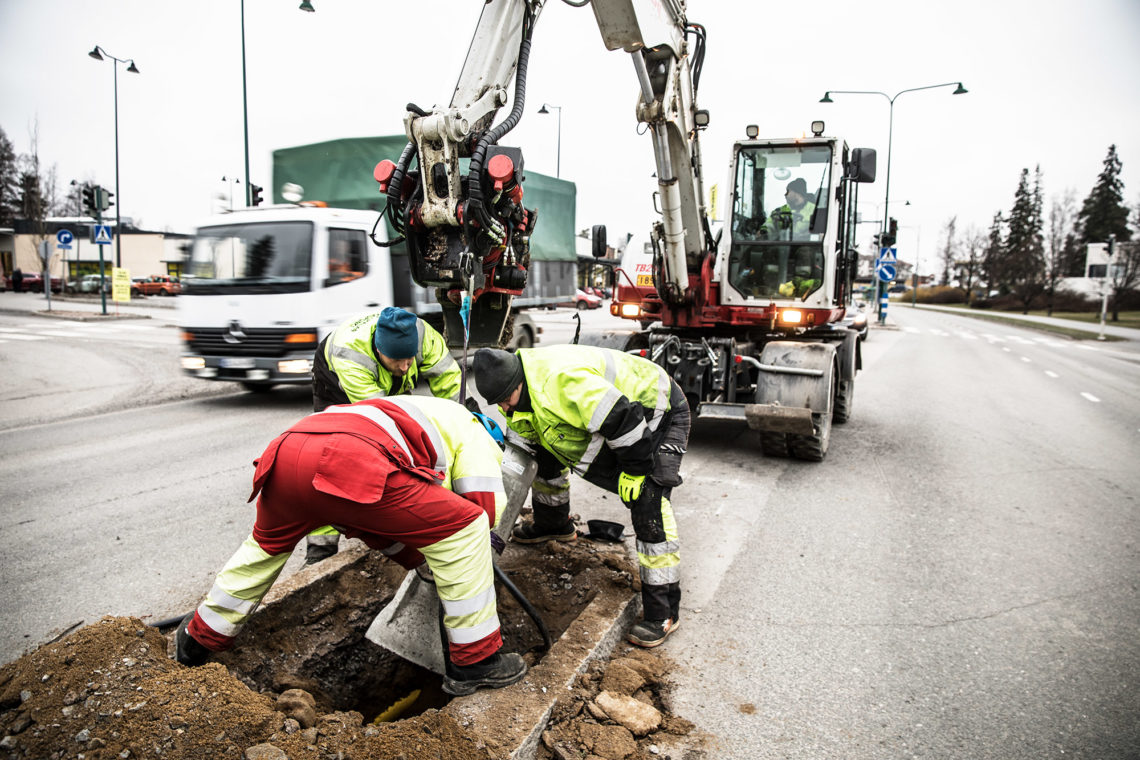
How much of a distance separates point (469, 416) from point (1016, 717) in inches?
105

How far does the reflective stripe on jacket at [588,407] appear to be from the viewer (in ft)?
10.6

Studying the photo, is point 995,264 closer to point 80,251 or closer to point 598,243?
point 598,243

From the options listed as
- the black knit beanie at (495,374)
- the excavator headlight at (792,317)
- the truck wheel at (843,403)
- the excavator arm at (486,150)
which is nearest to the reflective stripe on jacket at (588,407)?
the black knit beanie at (495,374)

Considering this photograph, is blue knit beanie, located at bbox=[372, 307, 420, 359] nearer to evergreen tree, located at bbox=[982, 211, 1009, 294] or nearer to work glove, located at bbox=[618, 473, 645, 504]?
work glove, located at bbox=[618, 473, 645, 504]

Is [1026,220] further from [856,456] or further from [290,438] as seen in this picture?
[290,438]

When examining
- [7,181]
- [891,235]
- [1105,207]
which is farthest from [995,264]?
[7,181]

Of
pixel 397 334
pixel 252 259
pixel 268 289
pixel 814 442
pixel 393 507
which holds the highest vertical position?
pixel 252 259

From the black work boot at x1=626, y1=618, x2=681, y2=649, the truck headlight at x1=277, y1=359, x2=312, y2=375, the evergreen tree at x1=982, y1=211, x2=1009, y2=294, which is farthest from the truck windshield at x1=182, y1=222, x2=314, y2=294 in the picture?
the evergreen tree at x1=982, y1=211, x2=1009, y2=294

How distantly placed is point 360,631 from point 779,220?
611 cm

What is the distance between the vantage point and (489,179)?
16.2 ft

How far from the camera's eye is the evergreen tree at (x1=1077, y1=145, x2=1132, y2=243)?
55.2 meters

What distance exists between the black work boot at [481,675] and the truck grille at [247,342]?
20.8ft

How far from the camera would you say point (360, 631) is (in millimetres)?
3490

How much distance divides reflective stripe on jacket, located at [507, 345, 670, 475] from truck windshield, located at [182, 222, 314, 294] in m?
5.88
